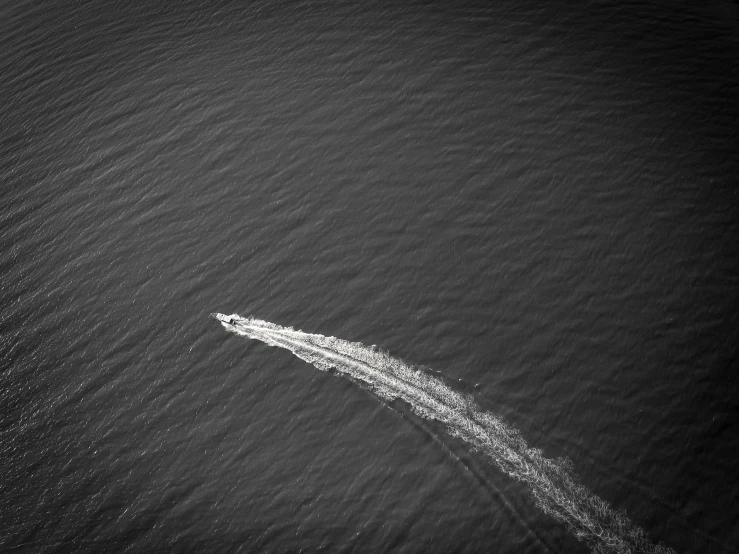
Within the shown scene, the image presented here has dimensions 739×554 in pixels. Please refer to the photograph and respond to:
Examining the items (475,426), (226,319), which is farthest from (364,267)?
(475,426)

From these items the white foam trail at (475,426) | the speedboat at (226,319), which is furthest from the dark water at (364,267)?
the speedboat at (226,319)

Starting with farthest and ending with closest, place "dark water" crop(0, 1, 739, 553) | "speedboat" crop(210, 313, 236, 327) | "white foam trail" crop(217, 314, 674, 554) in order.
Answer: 1. "speedboat" crop(210, 313, 236, 327)
2. "dark water" crop(0, 1, 739, 553)
3. "white foam trail" crop(217, 314, 674, 554)

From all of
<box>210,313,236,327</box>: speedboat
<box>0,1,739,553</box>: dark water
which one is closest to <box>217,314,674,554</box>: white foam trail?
<box>210,313,236,327</box>: speedboat

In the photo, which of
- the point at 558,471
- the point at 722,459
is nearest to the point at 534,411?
the point at 558,471

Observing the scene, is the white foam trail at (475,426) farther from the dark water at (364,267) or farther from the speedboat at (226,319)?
the dark water at (364,267)

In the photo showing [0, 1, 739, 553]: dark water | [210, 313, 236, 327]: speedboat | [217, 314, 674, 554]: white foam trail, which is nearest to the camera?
[217, 314, 674, 554]: white foam trail

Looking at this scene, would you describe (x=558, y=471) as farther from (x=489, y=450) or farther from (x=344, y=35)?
(x=344, y=35)

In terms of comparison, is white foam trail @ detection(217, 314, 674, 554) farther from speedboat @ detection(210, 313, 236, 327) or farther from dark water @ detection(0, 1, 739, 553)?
dark water @ detection(0, 1, 739, 553)
